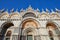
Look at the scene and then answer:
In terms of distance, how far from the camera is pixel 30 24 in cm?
1611

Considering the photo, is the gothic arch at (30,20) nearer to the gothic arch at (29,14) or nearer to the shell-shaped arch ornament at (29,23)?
the shell-shaped arch ornament at (29,23)

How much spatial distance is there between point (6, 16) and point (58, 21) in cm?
881

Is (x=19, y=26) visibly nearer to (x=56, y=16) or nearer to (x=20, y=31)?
(x=20, y=31)

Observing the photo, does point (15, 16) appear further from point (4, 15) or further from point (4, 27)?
point (4, 27)

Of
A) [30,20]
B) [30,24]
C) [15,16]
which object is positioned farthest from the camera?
→ [15,16]

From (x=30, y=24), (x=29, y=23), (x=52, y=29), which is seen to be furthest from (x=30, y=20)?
(x=52, y=29)

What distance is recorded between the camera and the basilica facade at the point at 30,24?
15.0m

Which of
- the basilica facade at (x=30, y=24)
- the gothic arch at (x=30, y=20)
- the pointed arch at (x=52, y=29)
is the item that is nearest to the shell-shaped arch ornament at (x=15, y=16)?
the basilica facade at (x=30, y=24)

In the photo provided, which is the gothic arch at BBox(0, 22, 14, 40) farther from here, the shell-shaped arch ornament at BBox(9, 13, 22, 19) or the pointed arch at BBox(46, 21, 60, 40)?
the pointed arch at BBox(46, 21, 60, 40)

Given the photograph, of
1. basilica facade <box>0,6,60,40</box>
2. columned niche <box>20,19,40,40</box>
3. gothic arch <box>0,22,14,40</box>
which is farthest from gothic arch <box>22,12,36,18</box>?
gothic arch <box>0,22,14,40</box>

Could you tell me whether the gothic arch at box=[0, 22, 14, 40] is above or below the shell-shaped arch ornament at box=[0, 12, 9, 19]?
below

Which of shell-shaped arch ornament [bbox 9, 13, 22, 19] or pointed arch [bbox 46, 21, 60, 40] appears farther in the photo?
shell-shaped arch ornament [bbox 9, 13, 22, 19]

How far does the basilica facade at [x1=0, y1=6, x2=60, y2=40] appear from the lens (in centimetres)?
1499

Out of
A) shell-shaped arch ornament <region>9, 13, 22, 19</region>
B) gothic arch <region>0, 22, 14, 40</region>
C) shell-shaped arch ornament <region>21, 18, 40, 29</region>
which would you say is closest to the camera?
gothic arch <region>0, 22, 14, 40</region>
